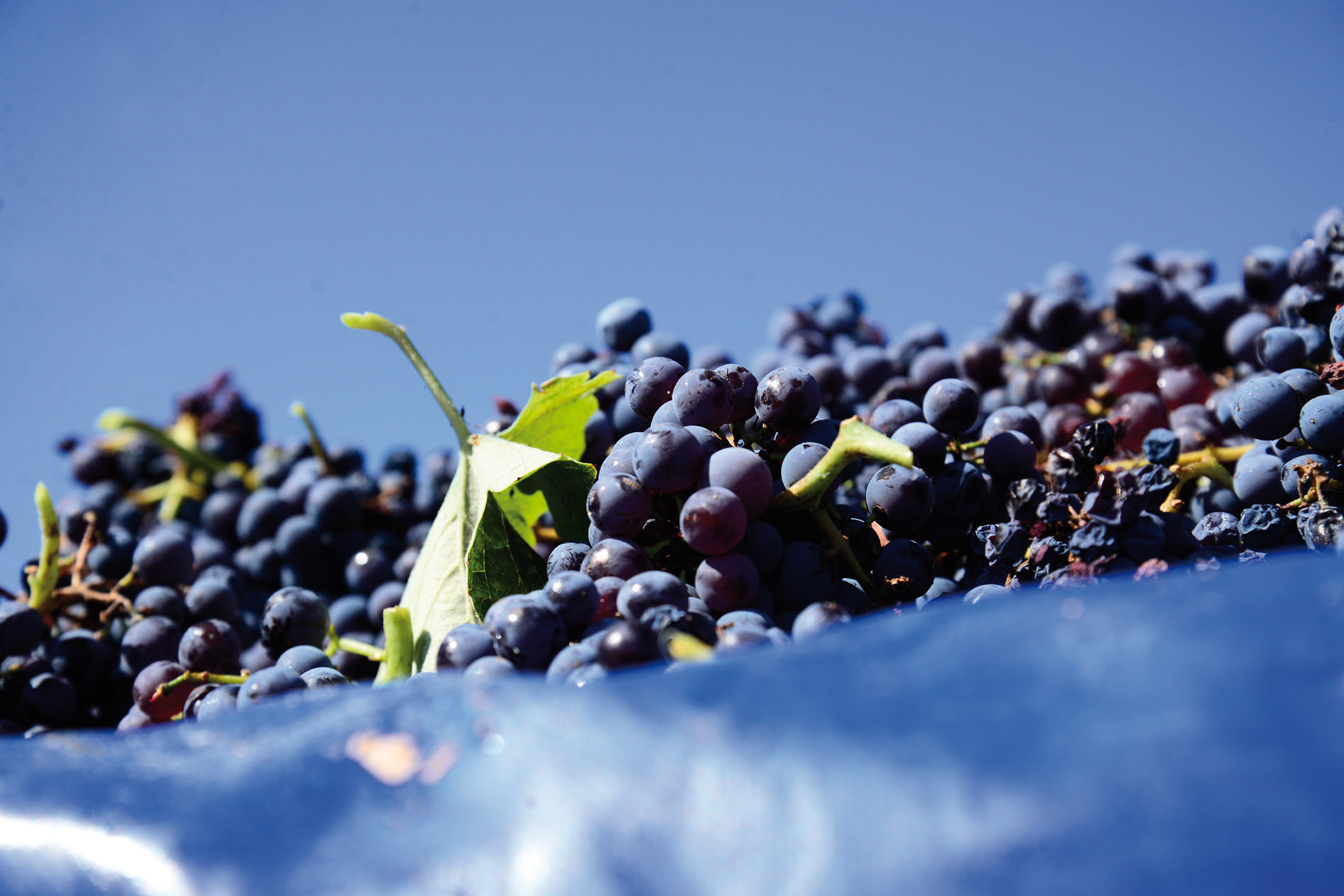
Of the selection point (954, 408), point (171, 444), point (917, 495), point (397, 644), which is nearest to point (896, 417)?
point (954, 408)

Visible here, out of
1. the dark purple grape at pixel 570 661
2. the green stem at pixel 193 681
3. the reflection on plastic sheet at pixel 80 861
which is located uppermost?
the dark purple grape at pixel 570 661

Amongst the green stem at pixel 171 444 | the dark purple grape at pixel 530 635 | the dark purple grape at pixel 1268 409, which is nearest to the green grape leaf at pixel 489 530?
the dark purple grape at pixel 530 635

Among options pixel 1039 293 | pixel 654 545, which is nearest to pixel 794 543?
pixel 654 545

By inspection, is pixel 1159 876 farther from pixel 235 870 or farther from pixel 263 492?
pixel 263 492

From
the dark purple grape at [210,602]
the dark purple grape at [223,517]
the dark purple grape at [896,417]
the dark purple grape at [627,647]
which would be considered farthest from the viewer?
the dark purple grape at [223,517]

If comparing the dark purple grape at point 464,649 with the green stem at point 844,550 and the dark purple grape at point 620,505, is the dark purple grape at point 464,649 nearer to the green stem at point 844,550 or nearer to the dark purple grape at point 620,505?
the dark purple grape at point 620,505

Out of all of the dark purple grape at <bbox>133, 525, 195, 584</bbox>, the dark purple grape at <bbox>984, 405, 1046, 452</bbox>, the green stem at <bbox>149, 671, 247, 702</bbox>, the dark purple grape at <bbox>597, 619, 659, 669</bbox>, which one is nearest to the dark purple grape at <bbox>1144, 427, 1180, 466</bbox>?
the dark purple grape at <bbox>984, 405, 1046, 452</bbox>
